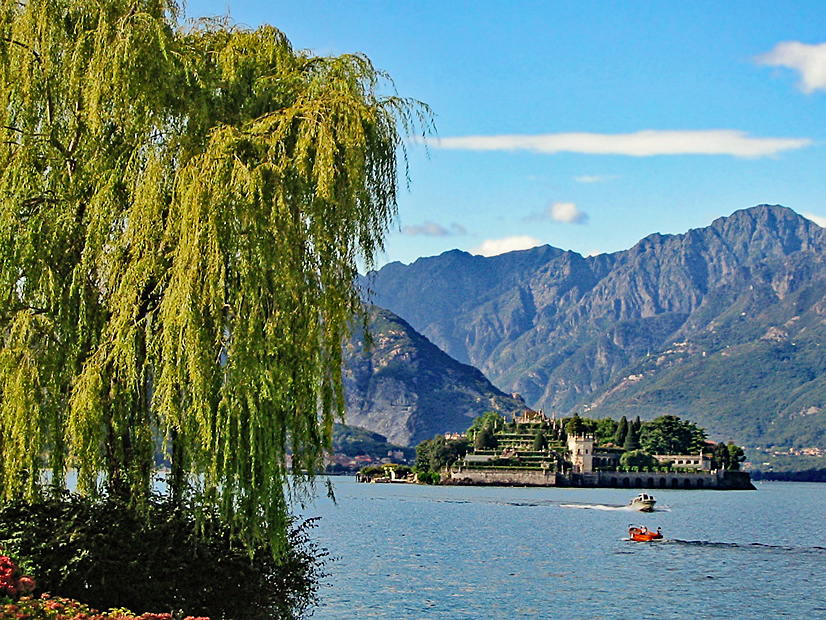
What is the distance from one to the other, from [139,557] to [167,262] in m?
5.76

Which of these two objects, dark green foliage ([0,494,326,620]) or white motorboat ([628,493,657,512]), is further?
white motorboat ([628,493,657,512])

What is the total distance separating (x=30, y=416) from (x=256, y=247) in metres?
5.23

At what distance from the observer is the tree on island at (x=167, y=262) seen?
19078 millimetres

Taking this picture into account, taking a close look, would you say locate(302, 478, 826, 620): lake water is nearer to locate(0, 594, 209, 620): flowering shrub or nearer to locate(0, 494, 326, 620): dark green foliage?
locate(0, 494, 326, 620): dark green foliage

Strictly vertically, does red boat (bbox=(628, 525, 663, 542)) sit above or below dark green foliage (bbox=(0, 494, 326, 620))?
below

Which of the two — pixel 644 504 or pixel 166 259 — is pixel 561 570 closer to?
pixel 166 259

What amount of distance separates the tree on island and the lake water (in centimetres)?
1294

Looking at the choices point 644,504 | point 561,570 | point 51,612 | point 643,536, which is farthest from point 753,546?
point 51,612

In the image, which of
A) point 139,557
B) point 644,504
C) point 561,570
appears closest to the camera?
point 139,557

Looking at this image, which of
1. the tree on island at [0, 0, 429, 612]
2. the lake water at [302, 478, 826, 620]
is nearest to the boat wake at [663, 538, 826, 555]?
the lake water at [302, 478, 826, 620]

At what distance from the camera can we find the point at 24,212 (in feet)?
66.4

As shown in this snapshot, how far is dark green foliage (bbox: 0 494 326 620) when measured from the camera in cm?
1900

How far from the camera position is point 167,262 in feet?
66.2

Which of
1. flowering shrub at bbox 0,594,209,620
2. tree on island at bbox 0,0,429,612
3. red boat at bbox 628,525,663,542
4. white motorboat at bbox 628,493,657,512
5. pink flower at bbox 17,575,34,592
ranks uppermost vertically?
tree on island at bbox 0,0,429,612
